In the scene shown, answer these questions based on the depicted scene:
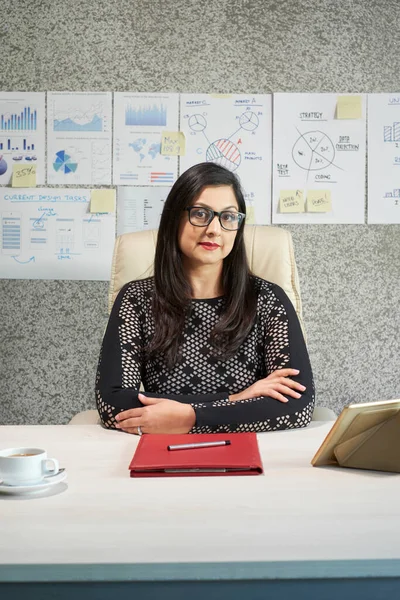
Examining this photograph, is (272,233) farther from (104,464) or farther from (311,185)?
(104,464)

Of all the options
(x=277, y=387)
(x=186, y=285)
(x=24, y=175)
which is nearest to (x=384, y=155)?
(x=186, y=285)

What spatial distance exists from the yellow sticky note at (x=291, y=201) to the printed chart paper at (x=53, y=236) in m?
0.69

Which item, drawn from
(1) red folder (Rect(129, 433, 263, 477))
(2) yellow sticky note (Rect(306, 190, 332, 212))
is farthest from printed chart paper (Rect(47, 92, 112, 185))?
(1) red folder (Rect(129, 433, 263, 477))

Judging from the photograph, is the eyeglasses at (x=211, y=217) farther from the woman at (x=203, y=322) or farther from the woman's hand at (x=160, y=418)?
the woman's hand at (x=160, y=418)

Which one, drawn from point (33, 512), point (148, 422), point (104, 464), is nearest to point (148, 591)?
point (33, 512)

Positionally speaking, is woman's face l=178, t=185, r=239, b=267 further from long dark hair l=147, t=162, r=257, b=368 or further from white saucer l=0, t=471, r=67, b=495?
white saucer l=0, t=471, r=67, b=495

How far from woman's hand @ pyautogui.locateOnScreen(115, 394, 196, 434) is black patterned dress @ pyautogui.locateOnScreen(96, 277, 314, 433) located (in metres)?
0.07

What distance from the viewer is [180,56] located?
282cm

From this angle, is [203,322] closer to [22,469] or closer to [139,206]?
[22,469]

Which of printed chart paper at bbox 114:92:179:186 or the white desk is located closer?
the white desk

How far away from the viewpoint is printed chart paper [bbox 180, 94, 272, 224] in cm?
283

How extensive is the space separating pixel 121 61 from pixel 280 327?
1.54 m

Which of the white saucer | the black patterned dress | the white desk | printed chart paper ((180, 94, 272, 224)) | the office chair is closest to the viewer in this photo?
the white desk

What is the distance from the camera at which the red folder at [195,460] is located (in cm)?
111
